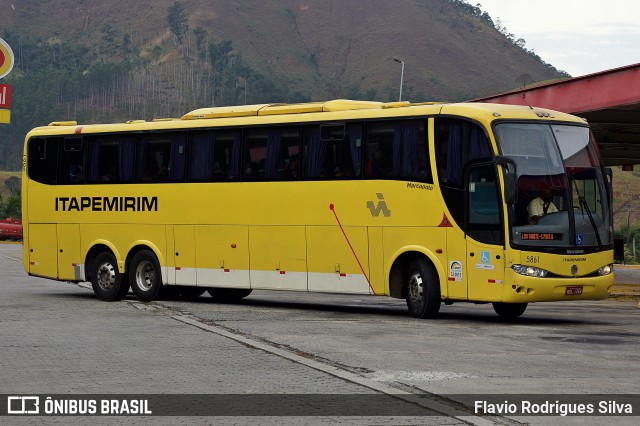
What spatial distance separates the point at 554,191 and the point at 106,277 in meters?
10.0

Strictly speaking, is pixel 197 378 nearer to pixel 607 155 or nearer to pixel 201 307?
pixel 201 307

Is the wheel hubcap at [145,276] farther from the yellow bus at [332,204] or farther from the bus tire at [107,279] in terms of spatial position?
the bus tire at [107,279]

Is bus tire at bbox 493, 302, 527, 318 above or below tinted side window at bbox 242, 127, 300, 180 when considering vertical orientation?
below

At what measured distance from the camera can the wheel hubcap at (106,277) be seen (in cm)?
2558

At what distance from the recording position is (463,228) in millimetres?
20078

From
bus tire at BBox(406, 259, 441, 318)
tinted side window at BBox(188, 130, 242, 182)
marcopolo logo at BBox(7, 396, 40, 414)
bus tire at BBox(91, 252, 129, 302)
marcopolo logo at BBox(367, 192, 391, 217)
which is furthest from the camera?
bus tire at BBox(91, 252, 129, 302)

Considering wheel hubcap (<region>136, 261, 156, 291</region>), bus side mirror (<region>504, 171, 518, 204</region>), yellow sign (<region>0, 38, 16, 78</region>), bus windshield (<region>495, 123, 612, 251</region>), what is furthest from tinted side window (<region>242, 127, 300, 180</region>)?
yellow sign (<region>0, 38, 16, 78</region>)

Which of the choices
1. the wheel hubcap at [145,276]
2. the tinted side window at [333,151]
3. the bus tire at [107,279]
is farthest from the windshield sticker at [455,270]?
the bus tire at [107,279]

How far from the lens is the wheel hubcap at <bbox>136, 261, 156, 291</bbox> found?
82.6 ft

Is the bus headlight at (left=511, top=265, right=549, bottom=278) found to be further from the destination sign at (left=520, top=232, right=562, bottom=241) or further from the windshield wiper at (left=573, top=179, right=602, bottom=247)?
the windshield wiper at (left=573, top=179, right=602, bottom=247)

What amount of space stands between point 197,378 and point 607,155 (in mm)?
35045

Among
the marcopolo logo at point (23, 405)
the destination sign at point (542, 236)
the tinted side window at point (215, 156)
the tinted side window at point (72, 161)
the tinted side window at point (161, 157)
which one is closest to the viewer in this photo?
the marcopolo logo at point (23, 405)

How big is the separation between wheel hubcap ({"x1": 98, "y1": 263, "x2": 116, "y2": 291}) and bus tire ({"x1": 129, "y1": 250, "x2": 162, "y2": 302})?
41 cm

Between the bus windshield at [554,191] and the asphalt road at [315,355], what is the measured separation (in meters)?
1.41
